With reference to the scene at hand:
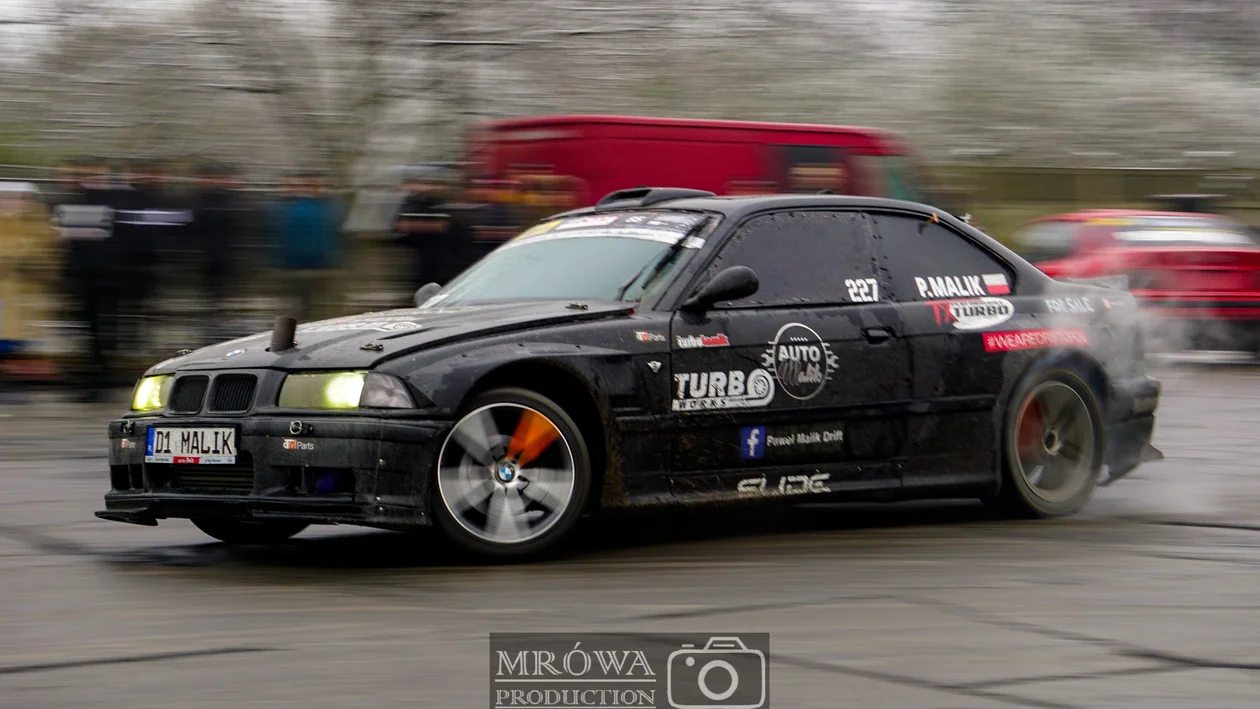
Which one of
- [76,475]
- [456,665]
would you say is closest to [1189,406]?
[76,475]

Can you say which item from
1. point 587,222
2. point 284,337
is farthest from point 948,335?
point 284,337

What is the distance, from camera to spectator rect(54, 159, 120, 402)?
13.7 meters

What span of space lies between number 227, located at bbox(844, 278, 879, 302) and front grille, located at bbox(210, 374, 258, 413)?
8.43ft

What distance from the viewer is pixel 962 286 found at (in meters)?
7.91

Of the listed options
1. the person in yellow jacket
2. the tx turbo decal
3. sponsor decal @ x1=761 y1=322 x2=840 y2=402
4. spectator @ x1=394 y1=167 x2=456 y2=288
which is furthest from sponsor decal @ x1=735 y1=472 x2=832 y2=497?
the person in yellow jacket

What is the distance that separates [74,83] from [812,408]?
51.8 ft

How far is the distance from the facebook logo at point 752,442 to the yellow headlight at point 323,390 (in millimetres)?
1586

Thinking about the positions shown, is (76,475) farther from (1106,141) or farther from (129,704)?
(1106,141)

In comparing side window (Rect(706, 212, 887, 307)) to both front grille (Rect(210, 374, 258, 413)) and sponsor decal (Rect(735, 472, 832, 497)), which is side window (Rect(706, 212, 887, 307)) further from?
front grille (Rect(210, 374, 258, 413))

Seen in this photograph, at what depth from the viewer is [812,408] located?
7180mm

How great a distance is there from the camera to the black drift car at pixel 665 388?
630 cm

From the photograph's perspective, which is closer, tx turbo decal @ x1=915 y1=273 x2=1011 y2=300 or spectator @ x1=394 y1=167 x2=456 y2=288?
tx turbo decal @ x1=915 y1=273 x2=1011 y2=300

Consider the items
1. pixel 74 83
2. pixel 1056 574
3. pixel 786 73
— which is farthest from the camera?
pixel 786 73
